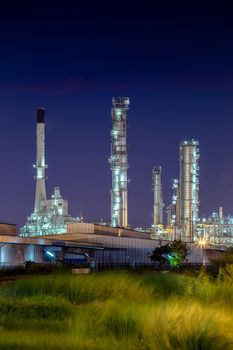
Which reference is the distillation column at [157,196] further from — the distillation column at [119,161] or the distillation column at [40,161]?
the distillation column at [40,161]

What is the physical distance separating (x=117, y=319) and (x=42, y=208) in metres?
85.4

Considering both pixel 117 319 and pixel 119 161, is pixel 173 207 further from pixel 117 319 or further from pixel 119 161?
pixel 117 319

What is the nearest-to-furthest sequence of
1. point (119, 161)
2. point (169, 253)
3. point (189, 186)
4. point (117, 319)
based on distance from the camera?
point (117, 319), point (169, 253), point (119, 161), point (189, 186)

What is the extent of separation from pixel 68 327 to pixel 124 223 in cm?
8716

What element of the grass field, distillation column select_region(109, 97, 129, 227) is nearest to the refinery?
distillation column select_region(109, 97, 129, 227)

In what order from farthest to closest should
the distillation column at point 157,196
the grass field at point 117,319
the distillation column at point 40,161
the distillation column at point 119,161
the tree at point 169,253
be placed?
the distillation column at point 157,196 → the distillation column at point 40,161 → the distillation column at point 119,161 → the tree at point 169,253 → the grass field at point 117,319

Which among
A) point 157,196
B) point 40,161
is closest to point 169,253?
point 40,161

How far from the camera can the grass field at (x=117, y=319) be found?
9.61 metres

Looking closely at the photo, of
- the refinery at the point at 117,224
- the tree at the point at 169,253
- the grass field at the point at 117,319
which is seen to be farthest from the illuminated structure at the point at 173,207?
the grass field at the point at 117,319

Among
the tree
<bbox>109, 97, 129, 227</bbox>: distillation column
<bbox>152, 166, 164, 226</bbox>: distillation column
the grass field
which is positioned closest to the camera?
the grass field

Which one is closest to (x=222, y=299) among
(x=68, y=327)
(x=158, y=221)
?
(x=68, y=327)

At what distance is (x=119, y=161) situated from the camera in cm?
9450

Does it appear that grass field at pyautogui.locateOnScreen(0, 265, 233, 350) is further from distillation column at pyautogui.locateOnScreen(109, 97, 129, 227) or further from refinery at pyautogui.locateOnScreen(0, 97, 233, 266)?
distillation column at pyautogui.locateOnScreen(109, 97, 129, 227)

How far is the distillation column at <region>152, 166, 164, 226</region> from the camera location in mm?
116312
